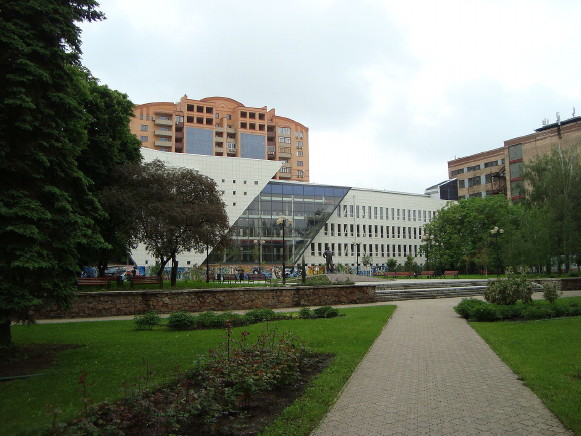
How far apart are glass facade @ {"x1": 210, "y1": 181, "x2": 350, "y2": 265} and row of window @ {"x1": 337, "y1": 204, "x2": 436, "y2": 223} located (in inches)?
196

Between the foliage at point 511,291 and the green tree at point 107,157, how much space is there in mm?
18366

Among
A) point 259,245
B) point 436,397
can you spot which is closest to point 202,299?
point 436,397

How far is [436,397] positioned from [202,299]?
1446 cm

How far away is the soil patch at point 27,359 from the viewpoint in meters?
7.89

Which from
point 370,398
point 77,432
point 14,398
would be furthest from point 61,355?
point 370,398

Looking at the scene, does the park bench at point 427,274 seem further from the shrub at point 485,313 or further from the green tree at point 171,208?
the shrub at point 485,313

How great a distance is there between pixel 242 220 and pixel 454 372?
64151 mm

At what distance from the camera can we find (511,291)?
624 inches

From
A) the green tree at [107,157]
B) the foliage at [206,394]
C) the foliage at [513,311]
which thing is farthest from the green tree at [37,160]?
the green tree at [107,157]

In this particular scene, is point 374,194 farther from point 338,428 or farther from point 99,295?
point 338,428

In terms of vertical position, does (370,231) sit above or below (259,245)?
above

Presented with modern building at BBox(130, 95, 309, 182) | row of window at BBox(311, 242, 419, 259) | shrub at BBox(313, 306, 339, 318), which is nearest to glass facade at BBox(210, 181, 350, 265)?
row of window at BBox(311, 242, 419, 259)

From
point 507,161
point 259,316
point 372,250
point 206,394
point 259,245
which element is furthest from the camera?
point 372,250

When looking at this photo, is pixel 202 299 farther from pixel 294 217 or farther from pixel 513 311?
pixel 294 217
